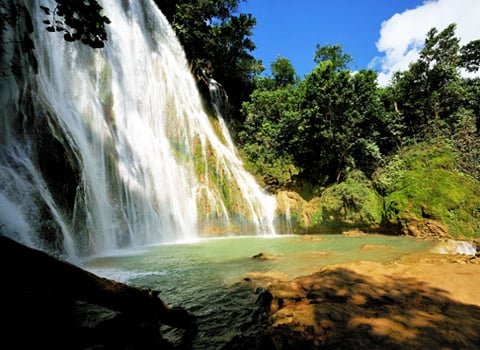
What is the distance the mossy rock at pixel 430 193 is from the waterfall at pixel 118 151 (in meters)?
6.49

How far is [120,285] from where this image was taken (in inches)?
87.8

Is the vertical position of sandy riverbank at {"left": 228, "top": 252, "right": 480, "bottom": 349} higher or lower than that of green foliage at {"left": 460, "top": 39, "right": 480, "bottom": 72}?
lower

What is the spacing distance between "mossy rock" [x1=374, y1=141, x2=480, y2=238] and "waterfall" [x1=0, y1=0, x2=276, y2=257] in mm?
6493

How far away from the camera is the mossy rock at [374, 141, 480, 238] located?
12.3 m

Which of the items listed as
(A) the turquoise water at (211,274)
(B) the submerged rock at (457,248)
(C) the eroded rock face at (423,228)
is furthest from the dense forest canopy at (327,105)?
(A) the turquoise water at (211,274)

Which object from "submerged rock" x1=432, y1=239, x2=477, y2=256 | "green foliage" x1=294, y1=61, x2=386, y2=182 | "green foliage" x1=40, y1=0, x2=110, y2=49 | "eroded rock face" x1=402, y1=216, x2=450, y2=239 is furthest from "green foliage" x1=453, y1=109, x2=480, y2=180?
"green foliage" x1=40, y1=0, x2=110, y2=49

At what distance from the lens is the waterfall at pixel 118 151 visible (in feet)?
19.8

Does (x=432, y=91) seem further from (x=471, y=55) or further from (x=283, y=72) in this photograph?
(x=283, y=72)

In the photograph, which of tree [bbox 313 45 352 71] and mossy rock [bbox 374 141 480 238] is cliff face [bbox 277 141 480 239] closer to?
mossy rock [bbox 374 141 480 238]

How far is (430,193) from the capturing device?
524 inches

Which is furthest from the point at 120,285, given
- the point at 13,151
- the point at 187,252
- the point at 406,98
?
the point at 406,98

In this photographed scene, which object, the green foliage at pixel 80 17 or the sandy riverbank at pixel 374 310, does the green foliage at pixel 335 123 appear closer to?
the sandy riverbank at pixel 374 310

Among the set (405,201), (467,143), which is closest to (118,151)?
(405,201)

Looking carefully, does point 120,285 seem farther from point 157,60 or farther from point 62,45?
point 157,60
